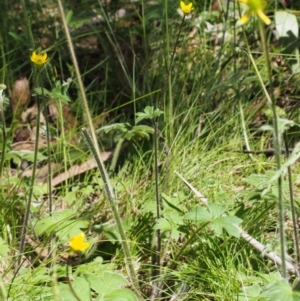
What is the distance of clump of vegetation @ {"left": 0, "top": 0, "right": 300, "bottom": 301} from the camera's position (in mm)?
1717

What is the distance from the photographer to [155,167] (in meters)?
1.92

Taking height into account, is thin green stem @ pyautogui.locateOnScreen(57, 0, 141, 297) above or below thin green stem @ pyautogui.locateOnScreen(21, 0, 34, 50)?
below

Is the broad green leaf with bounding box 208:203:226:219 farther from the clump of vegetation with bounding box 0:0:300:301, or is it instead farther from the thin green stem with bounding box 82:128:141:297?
the thin green stem with bounding box 82:128:141:297

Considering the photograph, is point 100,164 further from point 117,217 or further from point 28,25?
point 28,25

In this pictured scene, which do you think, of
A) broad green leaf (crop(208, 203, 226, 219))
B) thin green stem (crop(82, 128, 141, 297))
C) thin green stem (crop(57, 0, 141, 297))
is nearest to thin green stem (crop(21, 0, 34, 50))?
thin green stem (crop(57, 0, 141, 297))

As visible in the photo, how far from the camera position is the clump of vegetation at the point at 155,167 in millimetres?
1717

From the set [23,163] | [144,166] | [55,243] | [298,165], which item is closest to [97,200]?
[144,166]

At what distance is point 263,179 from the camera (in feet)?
6.13

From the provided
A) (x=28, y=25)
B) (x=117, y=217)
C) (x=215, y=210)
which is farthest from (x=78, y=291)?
(x=28, y=25)

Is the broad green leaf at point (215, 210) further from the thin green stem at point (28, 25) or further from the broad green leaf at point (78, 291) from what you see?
the thin green stem at point (28, 25)

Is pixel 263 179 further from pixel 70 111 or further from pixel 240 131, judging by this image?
pixel 70 111

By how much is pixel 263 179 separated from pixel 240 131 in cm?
63

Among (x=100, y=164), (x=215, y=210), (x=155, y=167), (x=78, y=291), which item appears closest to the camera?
(x=78, y=291)

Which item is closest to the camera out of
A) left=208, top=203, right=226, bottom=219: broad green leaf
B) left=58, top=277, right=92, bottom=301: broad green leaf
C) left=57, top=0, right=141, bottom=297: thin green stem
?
left=58, top=277, right=92, bottom=301: broad green leaf
